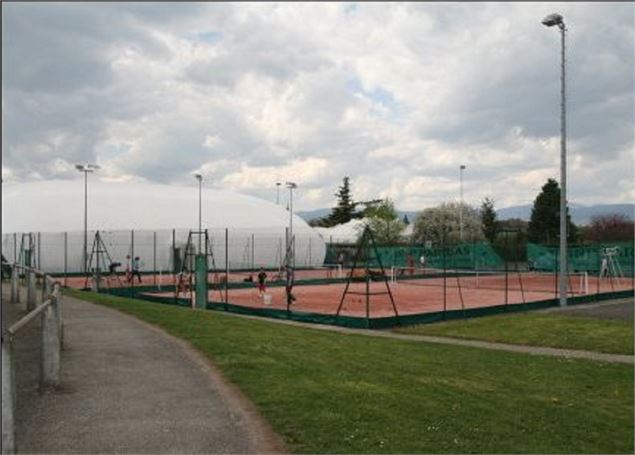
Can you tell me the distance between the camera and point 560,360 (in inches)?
593

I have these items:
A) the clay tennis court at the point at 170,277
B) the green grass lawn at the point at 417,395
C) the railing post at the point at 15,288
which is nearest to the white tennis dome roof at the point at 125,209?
the clay tennis court at the point at 170,277

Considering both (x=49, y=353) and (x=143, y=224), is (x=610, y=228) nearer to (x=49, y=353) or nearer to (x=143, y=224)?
(x=143, y=224)

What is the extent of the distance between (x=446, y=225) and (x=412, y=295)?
2259 inches

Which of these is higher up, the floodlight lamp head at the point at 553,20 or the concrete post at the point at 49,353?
the floodlight lamp head at the point at 553,20

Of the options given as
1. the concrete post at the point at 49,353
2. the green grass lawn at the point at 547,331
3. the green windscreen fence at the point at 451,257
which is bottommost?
the green grass lawn at the point at 547,331

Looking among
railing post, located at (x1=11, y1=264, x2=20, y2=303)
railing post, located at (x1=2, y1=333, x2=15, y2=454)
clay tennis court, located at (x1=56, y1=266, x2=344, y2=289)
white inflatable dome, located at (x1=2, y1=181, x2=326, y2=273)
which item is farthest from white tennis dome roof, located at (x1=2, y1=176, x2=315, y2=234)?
railing post, located at (x1=2, y1=333, x2=15, y2=454)

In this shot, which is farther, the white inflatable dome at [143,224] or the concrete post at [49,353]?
the white inflatable dome at [143,224]

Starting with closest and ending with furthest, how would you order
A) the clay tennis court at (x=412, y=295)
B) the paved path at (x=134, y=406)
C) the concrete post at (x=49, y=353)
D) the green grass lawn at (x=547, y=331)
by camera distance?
1. the paved path at (x=134, y=406)
2. the concrete post at (x=49, y=353)
3. the green grass lawn at (x=547, y=331)
4. the clay tennis court at (x=412, y=295)

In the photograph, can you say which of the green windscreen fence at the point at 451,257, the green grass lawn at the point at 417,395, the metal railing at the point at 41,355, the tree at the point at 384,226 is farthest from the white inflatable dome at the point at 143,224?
the metal railing at the point at 41,355

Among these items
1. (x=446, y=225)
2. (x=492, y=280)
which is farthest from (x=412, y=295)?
(x=446, y=225)

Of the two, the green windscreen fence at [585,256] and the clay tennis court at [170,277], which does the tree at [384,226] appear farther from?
the green windscreen fence at [585,256]

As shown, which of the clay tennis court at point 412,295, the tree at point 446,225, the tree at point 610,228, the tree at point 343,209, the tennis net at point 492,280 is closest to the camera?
the clay tennis court at point 412,295

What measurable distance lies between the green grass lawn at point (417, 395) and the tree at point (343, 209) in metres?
118

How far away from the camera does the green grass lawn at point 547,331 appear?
17422 mm
